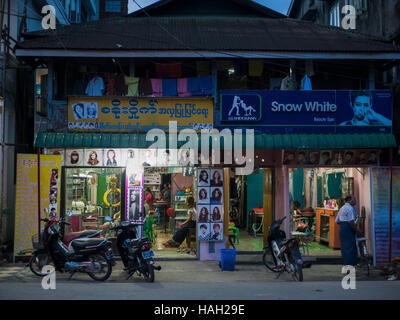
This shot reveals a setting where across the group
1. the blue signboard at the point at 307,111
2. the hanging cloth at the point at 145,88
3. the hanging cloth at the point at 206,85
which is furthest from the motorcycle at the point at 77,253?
the hanging cloth at the point at 206,85

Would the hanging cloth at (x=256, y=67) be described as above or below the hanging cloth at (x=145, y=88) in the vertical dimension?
above

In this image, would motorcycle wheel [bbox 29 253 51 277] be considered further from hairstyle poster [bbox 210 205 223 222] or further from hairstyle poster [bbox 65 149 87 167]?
hairstyle poster [bbox 210 205 223 222]

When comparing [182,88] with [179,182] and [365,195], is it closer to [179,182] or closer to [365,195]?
[179,182]

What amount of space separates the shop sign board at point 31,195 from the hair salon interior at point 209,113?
13.4 inches

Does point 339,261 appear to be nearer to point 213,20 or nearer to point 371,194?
point 371,194

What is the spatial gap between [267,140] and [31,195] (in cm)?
646

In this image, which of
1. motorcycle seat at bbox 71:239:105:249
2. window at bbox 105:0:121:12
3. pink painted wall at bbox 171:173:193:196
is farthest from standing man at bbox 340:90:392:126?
window at bbox 105:0:121:12

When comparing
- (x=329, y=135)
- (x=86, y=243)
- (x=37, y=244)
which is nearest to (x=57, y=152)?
(x=37, y=244)

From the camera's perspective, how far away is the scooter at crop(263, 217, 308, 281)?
9680 millimetres

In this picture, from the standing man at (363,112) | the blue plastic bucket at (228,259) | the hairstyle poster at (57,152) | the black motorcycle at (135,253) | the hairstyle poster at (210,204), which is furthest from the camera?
the hairstyle poster at (210,204)

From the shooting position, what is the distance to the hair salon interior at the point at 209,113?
38.5 ft

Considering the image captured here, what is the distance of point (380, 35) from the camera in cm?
1489

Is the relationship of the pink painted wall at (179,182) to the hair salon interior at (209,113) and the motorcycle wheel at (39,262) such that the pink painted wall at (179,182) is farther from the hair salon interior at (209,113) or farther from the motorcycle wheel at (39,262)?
the motorcycle wheel at (39,262)

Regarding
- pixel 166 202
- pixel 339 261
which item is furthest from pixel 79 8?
pixel 339 261
